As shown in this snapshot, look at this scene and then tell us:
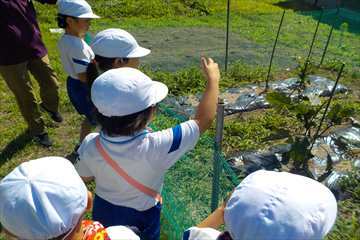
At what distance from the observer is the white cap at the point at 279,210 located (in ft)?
3.68

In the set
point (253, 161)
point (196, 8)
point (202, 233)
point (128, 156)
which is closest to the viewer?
point (202, 233)

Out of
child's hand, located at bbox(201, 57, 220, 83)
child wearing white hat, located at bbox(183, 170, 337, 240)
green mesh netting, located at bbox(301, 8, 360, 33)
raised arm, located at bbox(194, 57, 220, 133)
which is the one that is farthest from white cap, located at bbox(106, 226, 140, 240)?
green mesh netting, located at bbox(301, 8, 360, 33)

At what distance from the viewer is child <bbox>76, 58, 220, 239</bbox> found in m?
1.77

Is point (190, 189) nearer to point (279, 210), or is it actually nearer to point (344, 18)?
point (279, 210)

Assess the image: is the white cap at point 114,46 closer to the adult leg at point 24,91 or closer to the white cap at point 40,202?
the white cap at point 40,202

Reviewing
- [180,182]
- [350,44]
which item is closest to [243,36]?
[350,44]

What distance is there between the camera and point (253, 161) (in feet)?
12.2

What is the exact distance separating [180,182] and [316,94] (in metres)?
2.85

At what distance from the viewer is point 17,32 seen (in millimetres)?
3723

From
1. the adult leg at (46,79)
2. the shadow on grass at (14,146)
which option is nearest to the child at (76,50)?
the adult leg at (46,79)

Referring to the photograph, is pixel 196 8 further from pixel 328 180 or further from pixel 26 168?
pixel 26 168

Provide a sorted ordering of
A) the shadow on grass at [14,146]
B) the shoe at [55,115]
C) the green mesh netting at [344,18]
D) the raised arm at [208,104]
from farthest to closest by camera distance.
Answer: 1. the green mesh netting at [344,18]
2. the shoe at [55,115]
3. the shadow on grass at [14,146]
4. the raised arm at [208,104]

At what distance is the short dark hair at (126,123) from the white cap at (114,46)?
2.67ft

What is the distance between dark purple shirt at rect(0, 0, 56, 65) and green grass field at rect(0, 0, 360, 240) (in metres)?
0.89
